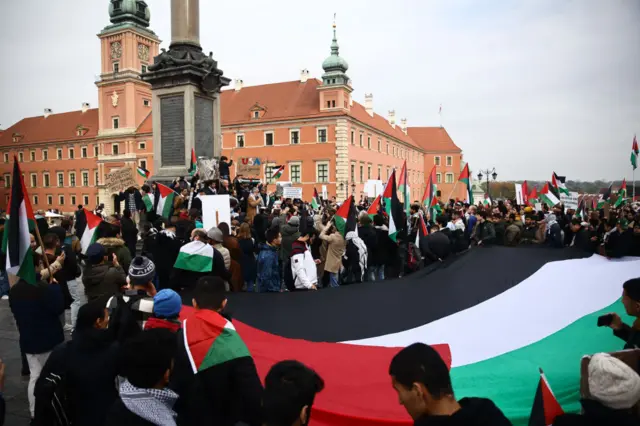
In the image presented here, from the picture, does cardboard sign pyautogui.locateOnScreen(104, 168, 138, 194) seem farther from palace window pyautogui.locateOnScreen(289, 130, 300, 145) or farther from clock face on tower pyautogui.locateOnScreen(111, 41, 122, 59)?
clock face on tower pyautogui.locateOnScreen(111, 41, 122, 59)

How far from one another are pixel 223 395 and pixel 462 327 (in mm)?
3590

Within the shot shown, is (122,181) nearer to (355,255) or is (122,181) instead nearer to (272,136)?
(355,255)

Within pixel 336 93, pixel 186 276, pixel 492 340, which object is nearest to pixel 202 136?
pixel 186 276

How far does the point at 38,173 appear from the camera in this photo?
7406 centimetres

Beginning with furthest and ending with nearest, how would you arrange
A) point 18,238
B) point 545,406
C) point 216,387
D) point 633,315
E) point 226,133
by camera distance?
point 226,133, point 18,238, point 633,315, point 216,387, point 545,406

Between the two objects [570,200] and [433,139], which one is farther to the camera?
[433,139]

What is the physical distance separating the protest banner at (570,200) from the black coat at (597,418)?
16570 millimetres

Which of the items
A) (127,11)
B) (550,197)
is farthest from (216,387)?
(127,11)

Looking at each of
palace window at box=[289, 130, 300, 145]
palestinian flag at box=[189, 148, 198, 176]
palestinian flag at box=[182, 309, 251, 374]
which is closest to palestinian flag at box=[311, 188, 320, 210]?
palestinian flag at box=[189, 148, 198, 176]

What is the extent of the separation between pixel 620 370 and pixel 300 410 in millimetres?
1568

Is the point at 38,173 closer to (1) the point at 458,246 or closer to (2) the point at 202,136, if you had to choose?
(2) the point at 202,136

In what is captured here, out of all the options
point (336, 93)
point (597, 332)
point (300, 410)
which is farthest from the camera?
point (336, 93)

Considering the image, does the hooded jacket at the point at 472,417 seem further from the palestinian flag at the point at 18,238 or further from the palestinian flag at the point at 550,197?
the palestinian flag at the point at 550,197

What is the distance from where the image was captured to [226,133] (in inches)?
2281
